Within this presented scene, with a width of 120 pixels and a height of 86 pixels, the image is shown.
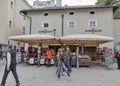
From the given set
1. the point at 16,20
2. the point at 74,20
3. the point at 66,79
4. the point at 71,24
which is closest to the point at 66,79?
the point at 66,79

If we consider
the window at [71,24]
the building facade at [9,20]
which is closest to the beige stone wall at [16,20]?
the building facade at [9,20]

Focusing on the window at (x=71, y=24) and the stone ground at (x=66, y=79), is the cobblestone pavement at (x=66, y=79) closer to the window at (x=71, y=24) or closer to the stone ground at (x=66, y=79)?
the stone ground at (x=66, y=79)

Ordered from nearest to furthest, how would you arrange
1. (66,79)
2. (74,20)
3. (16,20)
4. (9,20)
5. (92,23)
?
1. (66,79)
2. (92,23)
3. (74,20)
4. (9,20)
5. (16,20)

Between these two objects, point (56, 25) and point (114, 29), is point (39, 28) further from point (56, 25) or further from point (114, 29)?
point (114, 29)

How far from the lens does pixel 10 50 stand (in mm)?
8680

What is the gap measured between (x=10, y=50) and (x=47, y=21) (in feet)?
60.9

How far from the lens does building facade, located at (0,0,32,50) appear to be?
28.2 meters

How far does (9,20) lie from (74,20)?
941 centimetres

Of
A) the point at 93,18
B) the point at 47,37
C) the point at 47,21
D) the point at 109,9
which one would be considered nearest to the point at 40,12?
the point at 47,21

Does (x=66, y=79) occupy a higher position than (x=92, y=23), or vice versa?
(x=92, y=23)

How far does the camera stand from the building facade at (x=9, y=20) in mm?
28250

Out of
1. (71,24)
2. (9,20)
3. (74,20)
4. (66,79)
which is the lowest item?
(66,79)

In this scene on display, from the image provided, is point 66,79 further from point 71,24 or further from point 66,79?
point 71,24

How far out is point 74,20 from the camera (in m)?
26.4
